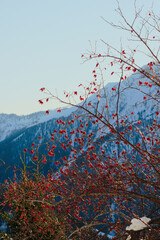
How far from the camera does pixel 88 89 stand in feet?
16.6

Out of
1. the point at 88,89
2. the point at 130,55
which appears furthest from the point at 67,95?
the point at 130,55

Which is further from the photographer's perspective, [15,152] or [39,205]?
[15,152]

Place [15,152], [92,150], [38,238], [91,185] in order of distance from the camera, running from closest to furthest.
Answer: [91,185] < [92,150] < [38,238] < [15,152]

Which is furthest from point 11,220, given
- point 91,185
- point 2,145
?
point 2,145

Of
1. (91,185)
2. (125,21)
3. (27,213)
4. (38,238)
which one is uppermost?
(125,21)

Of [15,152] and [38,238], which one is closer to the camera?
[38,238]

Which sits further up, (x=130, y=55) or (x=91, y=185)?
(x=130, y=55)

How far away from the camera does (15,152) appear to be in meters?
179

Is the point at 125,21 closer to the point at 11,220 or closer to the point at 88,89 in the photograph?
the point at 88,89

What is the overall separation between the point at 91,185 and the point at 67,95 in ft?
5.89

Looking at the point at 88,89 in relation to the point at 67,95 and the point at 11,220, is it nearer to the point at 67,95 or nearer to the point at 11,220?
the point at 67,95

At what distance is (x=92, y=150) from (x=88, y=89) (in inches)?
49.8

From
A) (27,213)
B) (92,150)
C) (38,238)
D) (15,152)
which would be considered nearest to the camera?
(92,150)

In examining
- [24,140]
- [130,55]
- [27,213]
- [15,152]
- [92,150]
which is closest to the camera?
[130,55]
